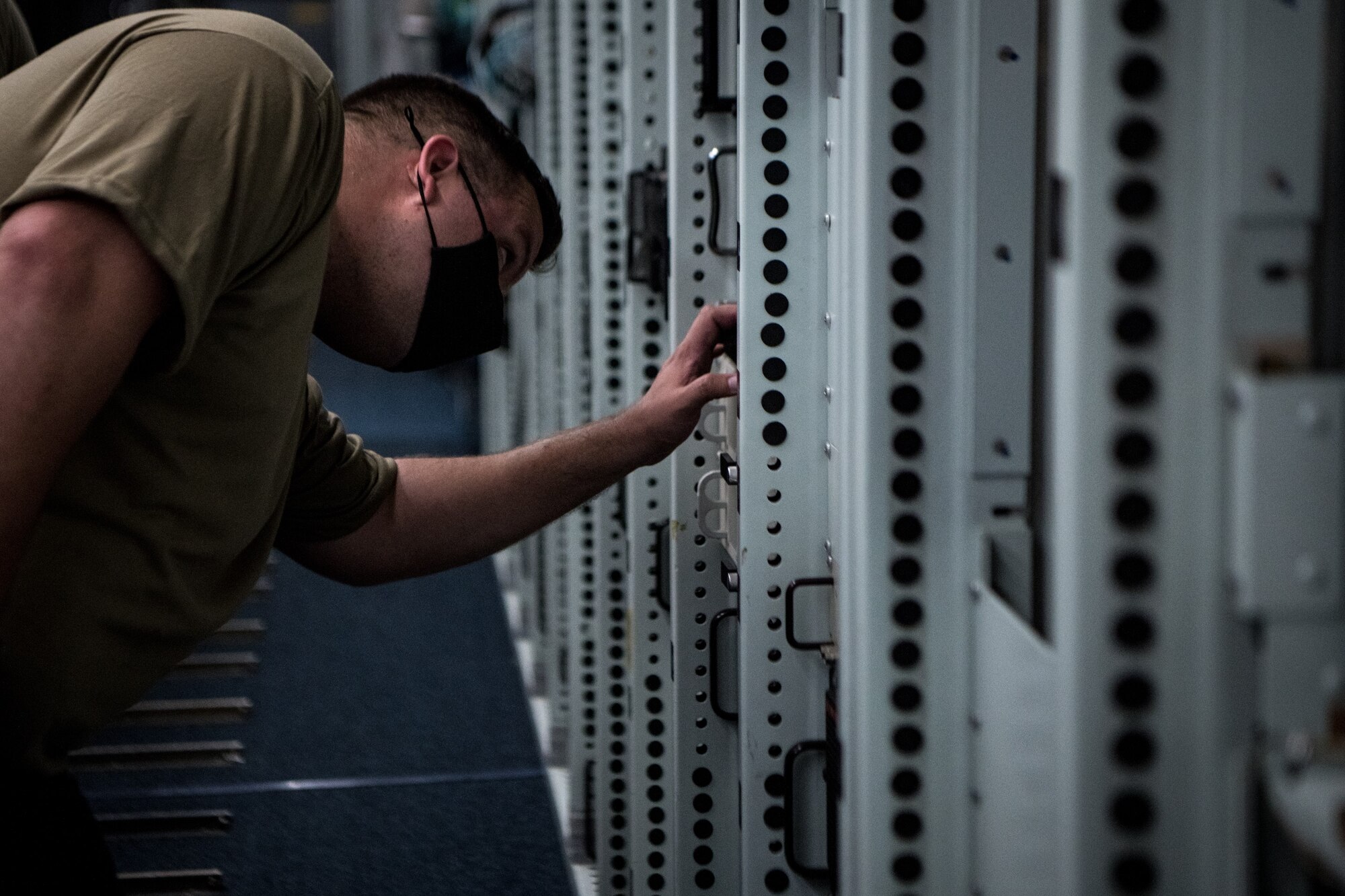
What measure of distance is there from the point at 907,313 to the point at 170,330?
0.81m

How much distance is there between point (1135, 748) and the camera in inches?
42.9

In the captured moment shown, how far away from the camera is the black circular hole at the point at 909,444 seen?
4.91ft

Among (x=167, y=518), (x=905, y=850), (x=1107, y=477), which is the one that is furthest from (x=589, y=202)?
(x=1107, y=477)

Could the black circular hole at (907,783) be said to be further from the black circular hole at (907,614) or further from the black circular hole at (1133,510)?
the black circular hole at (1133,510)

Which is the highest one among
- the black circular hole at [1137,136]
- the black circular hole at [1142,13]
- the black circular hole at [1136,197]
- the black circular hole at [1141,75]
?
the black circular hole at [1142,13]

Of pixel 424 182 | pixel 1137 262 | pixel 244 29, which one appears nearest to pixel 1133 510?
pixel 1137 262

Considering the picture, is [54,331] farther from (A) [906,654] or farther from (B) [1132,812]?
(B) [1132,812]

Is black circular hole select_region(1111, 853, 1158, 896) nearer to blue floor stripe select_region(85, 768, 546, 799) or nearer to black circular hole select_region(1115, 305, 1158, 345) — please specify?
black circular hole select_region(1115, 305, 1158, 345)

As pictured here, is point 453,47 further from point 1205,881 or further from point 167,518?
point 1205,881

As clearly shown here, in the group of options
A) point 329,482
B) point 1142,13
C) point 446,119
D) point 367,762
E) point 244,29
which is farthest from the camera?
point 367,762

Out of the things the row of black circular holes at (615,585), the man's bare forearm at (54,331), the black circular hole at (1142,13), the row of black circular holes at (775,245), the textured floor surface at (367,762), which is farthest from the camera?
the textured floor surface at (367,762)

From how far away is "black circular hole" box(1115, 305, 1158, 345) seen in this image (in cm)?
104

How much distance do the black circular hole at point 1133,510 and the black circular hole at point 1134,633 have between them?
0.23 ft

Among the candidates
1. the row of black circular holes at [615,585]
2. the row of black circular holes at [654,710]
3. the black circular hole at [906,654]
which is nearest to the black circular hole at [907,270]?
the black circular hole at [906,654]
